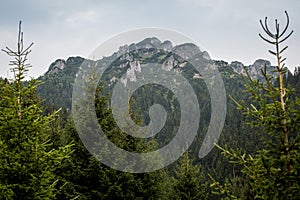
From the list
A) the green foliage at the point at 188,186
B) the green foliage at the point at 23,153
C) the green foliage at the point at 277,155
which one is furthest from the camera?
the green foliage at the point at 188,186

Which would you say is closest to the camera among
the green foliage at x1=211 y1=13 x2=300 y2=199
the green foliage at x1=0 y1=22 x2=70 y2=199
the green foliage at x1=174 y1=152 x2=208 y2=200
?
the green foliage at x1=211 y1=13 x2=300 y2=199

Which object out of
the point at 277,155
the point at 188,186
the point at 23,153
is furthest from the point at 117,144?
the point at 277,155

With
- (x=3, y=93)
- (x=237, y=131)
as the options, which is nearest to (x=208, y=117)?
(x=237, y=131)

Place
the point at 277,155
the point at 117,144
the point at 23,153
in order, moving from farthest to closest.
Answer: the point at 117,144
the point at 23,153
the point at 277,155

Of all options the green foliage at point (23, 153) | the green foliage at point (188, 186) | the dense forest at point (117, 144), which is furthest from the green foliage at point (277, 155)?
the green foliage at point (188, 186)

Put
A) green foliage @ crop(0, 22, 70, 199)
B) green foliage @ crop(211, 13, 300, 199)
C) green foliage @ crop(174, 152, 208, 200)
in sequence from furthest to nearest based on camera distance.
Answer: green foliage @ crop(174, 152, 208, 200) → green foliage @ crop(0, 22, 70, 199) → green foliage @ crop(211, 13, 300, 199)

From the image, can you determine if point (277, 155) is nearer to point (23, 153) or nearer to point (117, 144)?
point (23, 153)

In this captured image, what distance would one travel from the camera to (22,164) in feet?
23.3

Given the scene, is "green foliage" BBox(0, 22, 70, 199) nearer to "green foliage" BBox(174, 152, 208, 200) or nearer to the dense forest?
the dense forest

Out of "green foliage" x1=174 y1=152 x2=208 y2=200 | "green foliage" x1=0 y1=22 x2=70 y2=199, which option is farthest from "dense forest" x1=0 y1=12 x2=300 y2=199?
"green foliage" x1=174 y1=152 x2=208 y2=200

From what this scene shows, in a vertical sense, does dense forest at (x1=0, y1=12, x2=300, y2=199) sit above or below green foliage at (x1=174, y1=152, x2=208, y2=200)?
above

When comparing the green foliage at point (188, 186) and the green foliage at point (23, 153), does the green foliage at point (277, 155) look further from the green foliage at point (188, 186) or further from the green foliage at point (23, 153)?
the green foliage at point (188, 186)

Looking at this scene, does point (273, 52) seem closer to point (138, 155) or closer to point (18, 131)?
point (18, 131)

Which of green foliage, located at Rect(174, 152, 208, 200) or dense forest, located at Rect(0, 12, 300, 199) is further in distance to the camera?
green foliage, located at Rect(174, 152, 208, 200)
